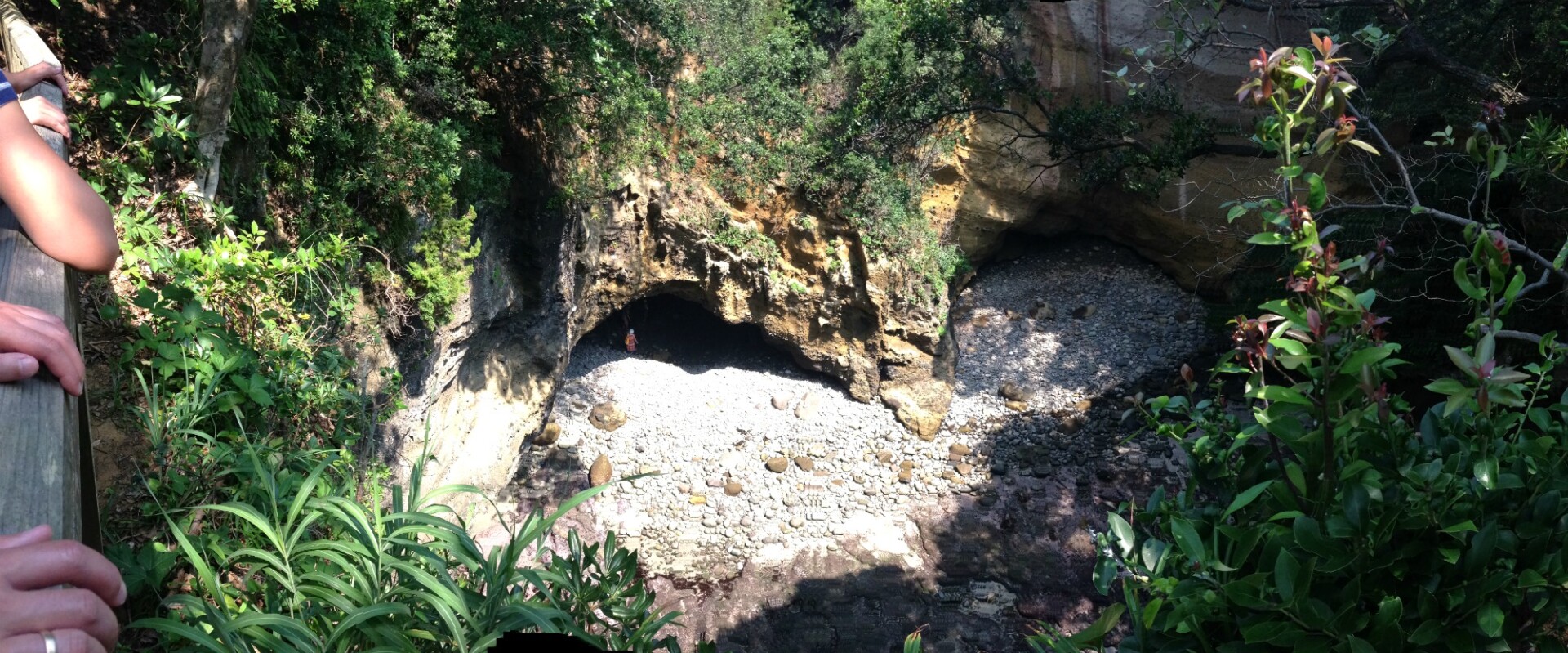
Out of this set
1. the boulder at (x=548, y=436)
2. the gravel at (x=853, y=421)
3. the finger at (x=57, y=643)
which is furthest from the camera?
the boulder at (x=548, y=436)

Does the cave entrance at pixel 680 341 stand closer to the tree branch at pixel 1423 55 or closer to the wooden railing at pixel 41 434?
the tree branch at pixel 1423 55

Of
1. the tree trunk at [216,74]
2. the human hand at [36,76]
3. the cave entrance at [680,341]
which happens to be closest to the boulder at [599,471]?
the cave entrance at [680,341]

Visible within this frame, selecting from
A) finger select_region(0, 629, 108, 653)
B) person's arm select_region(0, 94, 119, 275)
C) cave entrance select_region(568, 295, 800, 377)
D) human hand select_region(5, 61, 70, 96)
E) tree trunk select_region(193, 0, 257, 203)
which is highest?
tree trunk select_region(193, 0, 257, 203)

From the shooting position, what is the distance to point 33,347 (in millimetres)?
840

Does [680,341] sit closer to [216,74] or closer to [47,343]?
[216,74]

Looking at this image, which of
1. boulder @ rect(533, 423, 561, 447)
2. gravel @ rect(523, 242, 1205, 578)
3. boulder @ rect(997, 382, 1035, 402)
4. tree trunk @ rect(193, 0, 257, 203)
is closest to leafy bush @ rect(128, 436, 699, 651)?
tree trunk @ rect(193, 0, 257, 203)

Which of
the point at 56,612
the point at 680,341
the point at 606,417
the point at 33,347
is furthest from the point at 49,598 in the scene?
the point at 680,341

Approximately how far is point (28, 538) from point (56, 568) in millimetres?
31

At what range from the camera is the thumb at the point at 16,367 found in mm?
807

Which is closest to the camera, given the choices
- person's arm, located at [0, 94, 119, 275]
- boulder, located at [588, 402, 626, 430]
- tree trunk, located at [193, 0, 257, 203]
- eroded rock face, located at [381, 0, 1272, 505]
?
person's arm, located at [0, 94, 119, 275]

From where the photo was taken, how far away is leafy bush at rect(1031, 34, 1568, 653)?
51.4 inches

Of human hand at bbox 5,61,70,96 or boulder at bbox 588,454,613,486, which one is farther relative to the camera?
boulder at bbox 588,454,613,486

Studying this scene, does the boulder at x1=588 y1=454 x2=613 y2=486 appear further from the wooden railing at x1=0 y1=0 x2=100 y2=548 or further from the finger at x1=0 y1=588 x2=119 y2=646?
the finger at x1=0 y1=588 x2=119 y2=646

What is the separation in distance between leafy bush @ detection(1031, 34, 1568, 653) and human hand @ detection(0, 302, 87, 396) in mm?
1463
